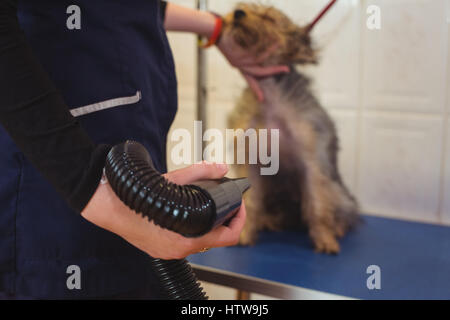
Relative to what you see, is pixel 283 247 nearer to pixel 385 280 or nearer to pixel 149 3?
pixel 385 280

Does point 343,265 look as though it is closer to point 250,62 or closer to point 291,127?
point 291,127

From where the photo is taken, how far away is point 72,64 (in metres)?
0.54

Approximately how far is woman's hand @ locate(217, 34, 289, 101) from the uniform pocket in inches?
16.3

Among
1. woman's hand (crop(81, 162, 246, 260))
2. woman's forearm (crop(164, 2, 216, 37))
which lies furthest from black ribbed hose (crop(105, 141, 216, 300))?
woman's forearm (crop(164, 2, 216, 37))

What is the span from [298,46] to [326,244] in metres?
0.41

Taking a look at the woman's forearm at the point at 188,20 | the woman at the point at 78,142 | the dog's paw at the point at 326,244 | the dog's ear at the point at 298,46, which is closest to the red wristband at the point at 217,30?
the woman's forearm at the point at 188,20

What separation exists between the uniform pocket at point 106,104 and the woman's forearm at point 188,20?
0.37 m

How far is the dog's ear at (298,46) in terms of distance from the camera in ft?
3.17

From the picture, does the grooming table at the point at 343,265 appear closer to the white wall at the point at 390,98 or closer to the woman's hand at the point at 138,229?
the white wall at the point at 390,98

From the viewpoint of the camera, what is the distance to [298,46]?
0.98 metres

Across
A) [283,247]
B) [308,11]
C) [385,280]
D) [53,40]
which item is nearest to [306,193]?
[283,247]

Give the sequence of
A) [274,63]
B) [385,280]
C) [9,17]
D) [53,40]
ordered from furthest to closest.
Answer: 1. [274,63]
2. [385,280]
3. [53,40]
4. [9,17]

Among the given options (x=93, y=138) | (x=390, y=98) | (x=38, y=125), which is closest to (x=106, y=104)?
(x=93, y=138)
